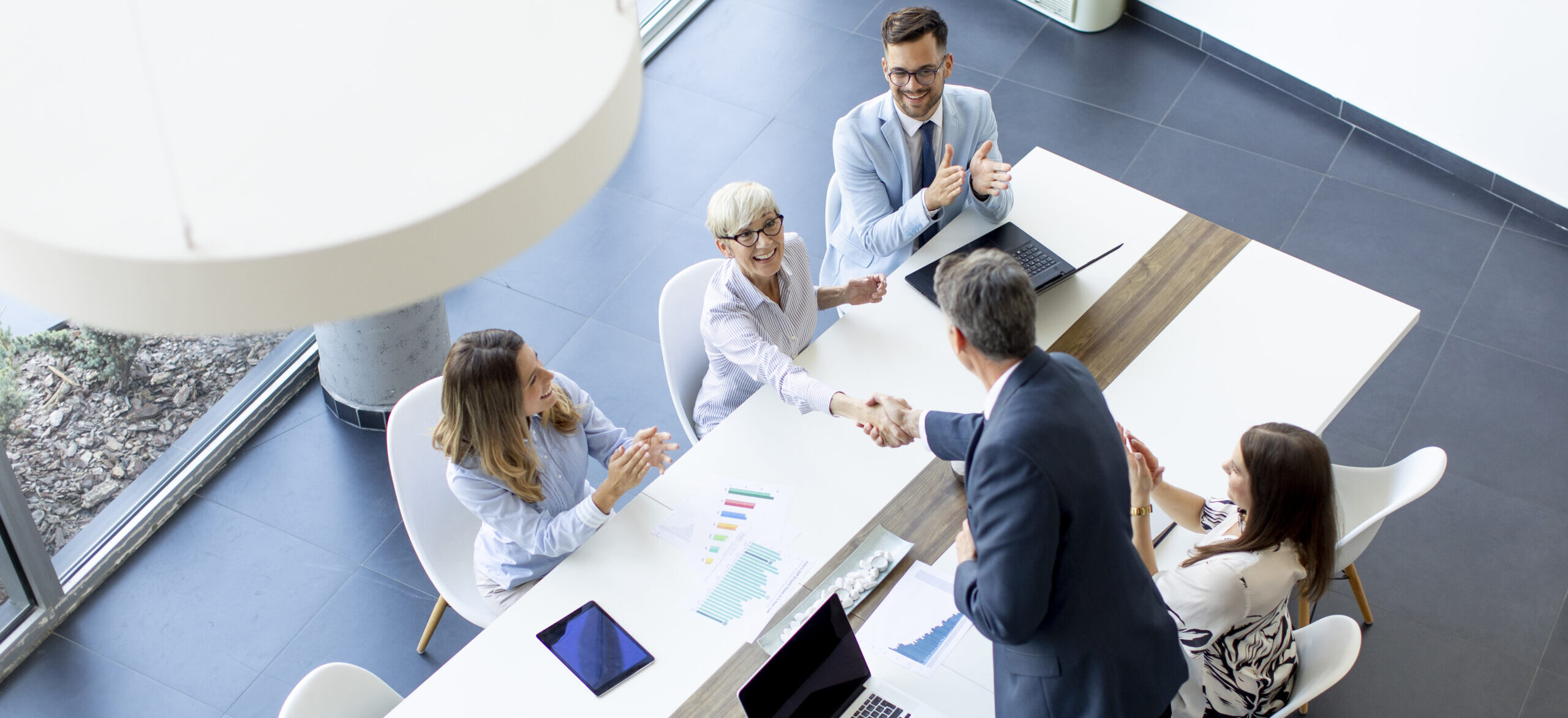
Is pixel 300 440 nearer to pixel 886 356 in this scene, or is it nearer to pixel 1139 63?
pixel 886 356

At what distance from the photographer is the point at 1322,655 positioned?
8.69 feet

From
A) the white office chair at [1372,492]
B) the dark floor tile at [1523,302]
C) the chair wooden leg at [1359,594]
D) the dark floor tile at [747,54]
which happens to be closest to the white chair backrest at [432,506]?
the white office chair at [1372,492]

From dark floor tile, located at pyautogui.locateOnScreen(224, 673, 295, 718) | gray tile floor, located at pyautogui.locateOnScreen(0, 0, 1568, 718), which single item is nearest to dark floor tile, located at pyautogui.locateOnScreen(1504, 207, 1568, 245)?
gray tile floor, located at pyautogui.locateOnScreen(0, 0, 1568, 718)

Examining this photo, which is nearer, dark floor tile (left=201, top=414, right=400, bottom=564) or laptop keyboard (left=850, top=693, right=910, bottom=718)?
laptop keyboard (left=850, top=693, right=910, bottom=718)

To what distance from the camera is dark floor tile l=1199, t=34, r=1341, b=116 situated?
542 cm

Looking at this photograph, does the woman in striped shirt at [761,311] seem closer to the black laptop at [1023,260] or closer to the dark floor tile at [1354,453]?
the black laptop at [1023,260]

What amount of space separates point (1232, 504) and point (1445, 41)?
129 inches

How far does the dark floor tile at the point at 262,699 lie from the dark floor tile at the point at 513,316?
1.48 metres

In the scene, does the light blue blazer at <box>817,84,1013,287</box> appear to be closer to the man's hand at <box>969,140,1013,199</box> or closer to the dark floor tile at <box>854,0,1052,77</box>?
the man's hand at <box>969,140,1013,199</box>

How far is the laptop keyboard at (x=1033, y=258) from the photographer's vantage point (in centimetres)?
337

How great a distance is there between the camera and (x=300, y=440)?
4281 millimetres

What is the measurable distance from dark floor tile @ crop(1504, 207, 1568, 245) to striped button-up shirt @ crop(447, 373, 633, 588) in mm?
3921

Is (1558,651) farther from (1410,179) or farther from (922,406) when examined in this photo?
(1410,179)

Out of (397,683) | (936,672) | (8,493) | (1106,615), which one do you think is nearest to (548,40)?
(1106,615)
